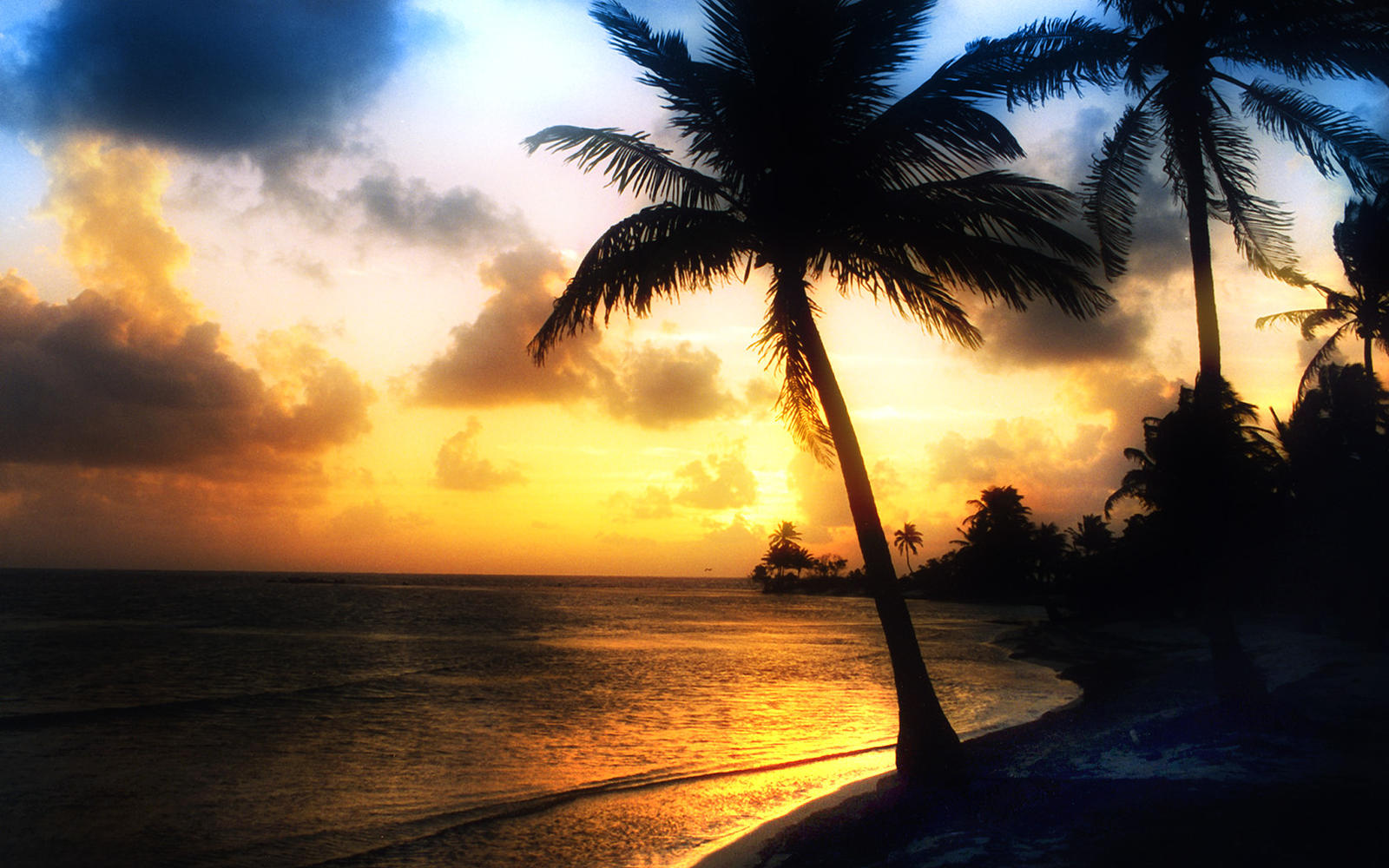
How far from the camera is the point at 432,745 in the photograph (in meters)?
14.3

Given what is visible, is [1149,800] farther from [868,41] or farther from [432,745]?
[432,745]

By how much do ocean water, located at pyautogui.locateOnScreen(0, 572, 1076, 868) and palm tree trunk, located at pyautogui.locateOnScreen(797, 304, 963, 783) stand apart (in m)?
2.02

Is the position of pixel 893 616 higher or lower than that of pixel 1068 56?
lower

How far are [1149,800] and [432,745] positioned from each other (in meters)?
11.5

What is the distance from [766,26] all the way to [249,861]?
10226 millimetres

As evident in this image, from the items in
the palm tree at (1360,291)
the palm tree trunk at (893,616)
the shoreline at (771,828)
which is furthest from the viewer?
the palm tree at (1360,291)

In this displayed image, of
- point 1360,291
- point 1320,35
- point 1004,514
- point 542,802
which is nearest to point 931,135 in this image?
point 1320,35

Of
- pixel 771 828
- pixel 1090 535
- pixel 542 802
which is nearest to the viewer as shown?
pixel 771 828

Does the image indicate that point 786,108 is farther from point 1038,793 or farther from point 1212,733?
point 1212,733

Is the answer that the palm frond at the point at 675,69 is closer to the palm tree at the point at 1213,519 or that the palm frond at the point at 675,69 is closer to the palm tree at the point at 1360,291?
the palm tree at the point at 1213,519

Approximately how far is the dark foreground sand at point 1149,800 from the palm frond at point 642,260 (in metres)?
5.61

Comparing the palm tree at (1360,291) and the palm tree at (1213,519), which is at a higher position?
the palm tree at (1360,291)

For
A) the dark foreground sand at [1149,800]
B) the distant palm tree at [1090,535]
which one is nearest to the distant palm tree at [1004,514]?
the distant palm tree at [1090,535]

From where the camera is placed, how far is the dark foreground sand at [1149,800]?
18.7 ft
